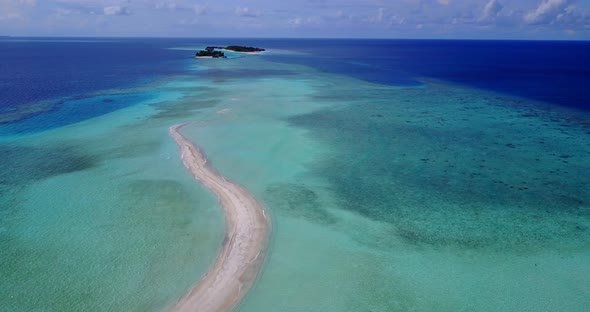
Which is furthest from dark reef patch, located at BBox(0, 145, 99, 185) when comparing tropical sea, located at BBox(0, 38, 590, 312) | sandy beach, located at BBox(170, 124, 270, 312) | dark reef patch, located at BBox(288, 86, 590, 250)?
dark reef patch, located at BBox(288, 86, 590, 250)

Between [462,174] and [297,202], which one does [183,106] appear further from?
[462,174]

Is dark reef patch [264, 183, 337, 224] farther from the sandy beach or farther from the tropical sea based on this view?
the sandy beach

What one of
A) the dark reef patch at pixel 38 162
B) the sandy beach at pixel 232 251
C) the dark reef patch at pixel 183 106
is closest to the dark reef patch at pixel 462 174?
the sandy beach at pixel 232 251

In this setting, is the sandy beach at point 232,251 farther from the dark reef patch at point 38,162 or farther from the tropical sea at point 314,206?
the dark reef patch at point 38,162

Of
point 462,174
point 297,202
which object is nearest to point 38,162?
point 297,202

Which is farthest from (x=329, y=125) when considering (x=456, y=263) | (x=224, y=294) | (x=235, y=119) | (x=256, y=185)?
(x=224, y=294)
